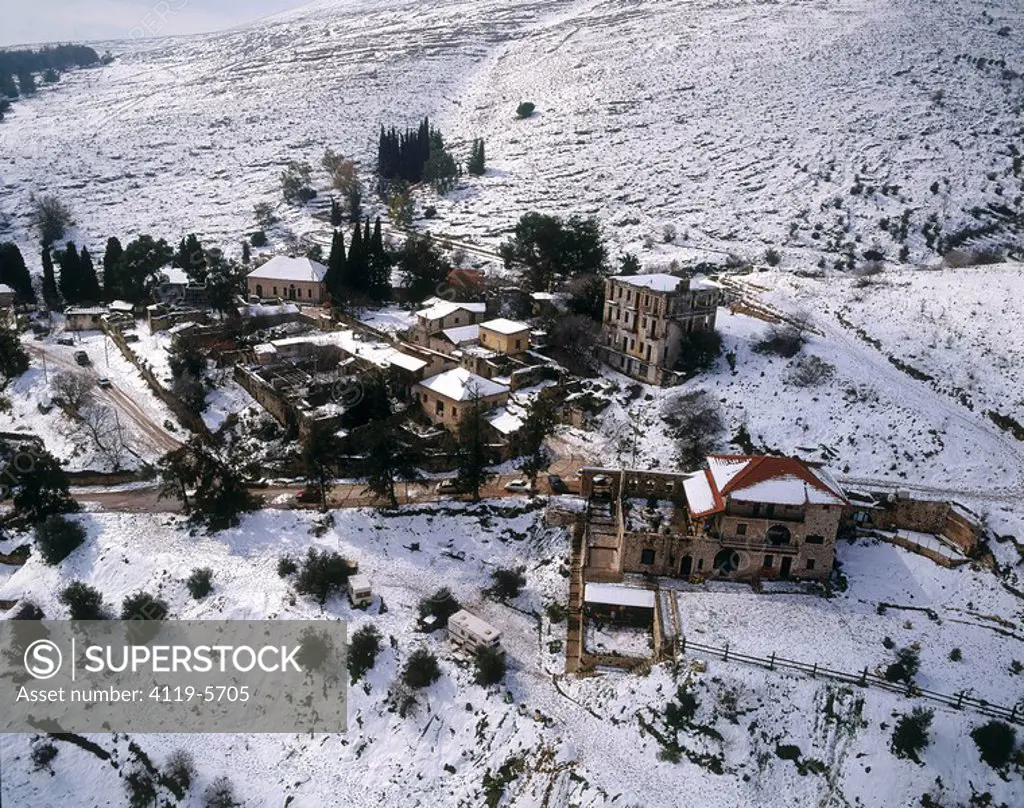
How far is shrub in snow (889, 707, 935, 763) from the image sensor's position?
25562mm

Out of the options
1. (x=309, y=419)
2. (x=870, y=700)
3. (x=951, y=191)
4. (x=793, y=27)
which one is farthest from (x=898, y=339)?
(x=793, y=27)

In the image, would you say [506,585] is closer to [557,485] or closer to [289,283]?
[557,485]

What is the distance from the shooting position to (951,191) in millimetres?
77000

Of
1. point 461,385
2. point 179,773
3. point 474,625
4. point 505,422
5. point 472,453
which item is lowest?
point 179,773

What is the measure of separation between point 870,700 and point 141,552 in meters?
30.0

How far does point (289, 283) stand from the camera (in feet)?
197

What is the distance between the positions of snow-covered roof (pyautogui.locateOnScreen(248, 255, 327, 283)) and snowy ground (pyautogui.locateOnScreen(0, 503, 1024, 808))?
100 feet

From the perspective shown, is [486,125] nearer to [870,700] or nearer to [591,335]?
[591,335]

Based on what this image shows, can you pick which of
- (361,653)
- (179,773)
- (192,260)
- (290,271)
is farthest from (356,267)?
(179,773)

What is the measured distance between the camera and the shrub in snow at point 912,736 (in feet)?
83.9

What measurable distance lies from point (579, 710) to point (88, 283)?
54.0 m

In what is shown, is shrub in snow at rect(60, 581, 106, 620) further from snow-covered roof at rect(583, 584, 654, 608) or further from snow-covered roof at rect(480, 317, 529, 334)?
snow-covered roof at rect(480, 317, 529, 334)

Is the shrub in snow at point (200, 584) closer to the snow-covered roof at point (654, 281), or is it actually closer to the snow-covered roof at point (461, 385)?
the snow-covered roof at point (461, 385)

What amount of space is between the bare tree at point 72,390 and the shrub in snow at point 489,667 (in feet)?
97.4
